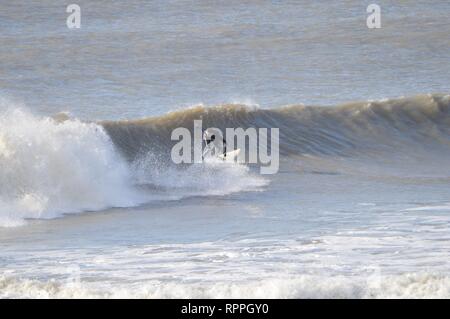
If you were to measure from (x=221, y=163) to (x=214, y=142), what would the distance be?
1.48m

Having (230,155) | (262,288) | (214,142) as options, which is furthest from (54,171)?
(262,288)

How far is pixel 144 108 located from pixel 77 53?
576 cm

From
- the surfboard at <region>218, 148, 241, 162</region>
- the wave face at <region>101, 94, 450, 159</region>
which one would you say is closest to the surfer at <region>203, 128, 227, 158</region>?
the surfboard at <region>218, 148, 241, 162</region>

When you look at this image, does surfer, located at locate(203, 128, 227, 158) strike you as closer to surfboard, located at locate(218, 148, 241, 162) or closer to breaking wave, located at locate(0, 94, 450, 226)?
surfboard, located at locate(218, 148, 241, 162)

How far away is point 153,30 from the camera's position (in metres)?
26.6

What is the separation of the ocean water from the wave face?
0.04 metres

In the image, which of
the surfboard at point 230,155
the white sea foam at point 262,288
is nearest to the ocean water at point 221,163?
the white sea foam at point 262,288

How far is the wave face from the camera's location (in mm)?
16828

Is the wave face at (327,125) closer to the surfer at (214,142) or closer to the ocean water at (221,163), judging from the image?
the ocean water at (221,163)

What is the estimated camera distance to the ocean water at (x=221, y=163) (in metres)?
8.59

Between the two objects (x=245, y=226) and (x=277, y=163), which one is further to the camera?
(x=277, y=163)
